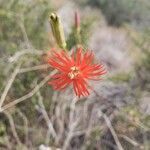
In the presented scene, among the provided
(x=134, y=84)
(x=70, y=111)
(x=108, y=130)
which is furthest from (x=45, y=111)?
(x=134, y=84)

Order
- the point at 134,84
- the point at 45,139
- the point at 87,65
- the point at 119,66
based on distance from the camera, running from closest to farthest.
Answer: the point at 87,65
the point at 45,139
the point at 134,84
the point at 119,66

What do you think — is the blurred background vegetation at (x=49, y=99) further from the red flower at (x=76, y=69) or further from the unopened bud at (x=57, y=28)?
the red flower at (x=76, y=69)

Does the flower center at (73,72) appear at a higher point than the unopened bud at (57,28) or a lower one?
lower

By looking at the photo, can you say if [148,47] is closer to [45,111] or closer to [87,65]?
[45,111]

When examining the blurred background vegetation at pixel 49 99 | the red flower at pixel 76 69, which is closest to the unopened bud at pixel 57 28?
the red flower at pixel 76 69

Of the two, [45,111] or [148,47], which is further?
[148,47]

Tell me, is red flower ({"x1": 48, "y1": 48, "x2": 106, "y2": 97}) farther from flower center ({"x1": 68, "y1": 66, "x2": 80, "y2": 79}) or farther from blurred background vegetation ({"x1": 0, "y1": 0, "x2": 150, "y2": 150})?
blurred background vegetation ({"x1": 0, "y1": 0, "x2": 150, "y2": 150})

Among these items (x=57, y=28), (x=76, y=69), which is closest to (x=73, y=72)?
(x=76, y=69)

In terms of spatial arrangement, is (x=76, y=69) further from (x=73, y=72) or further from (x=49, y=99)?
(x=49, y=99)
